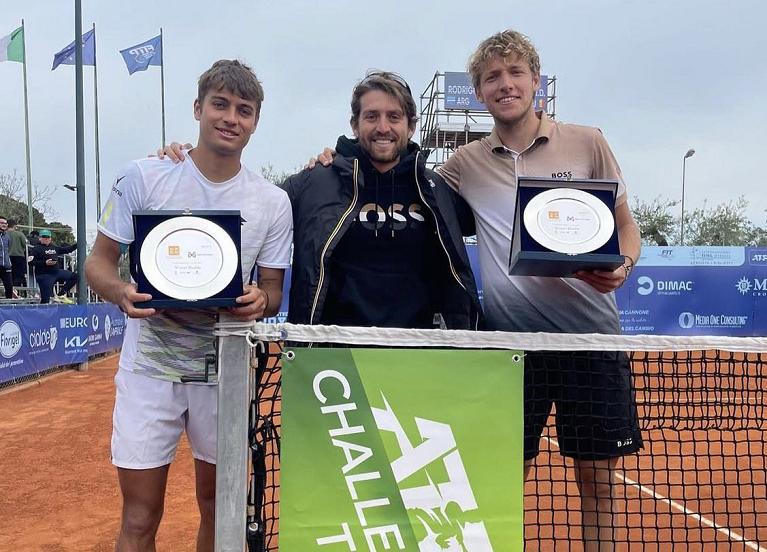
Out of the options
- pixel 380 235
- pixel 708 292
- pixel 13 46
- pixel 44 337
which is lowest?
pixel 44 337

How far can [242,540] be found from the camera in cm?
187

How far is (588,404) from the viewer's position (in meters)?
→ 2.52

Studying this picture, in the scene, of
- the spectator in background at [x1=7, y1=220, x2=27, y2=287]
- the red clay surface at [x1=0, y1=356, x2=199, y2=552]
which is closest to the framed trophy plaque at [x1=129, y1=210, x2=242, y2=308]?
the red clay surface at [x1=0, y1=356, x2=199, y2=552]

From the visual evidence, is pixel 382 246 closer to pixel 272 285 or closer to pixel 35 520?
pixel 272 285

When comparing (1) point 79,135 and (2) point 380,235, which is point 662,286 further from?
(2) point 380,235

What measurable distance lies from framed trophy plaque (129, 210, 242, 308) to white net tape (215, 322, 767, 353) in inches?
5.5

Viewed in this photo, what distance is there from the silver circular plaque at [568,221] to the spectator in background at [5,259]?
12906mm

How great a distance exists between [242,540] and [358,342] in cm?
65

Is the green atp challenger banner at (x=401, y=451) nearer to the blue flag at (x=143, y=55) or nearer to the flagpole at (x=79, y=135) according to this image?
the flagpole at (x=79, y=135)

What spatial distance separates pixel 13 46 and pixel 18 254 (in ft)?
35.2

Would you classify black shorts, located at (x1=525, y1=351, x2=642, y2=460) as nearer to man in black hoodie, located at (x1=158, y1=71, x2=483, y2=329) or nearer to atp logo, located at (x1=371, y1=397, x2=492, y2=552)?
man in black hoodie, located at (x1=158, y1=71, x2=483, y2=329)

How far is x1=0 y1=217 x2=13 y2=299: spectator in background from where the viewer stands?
12.6m

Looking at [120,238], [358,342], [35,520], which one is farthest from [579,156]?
[35,520]

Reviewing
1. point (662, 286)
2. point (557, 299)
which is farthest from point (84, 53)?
point (557, 299)
